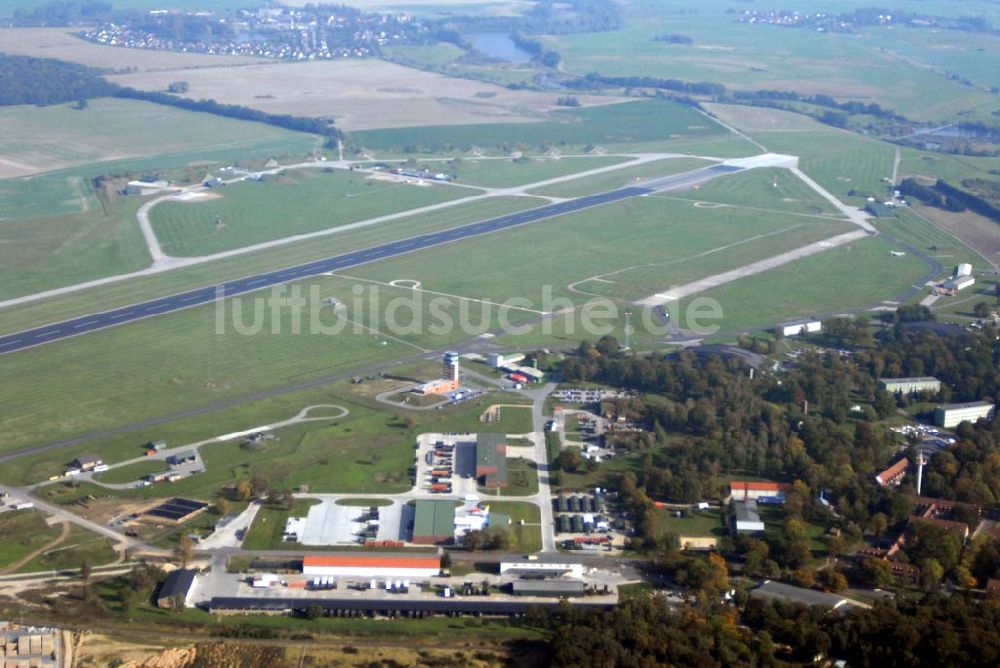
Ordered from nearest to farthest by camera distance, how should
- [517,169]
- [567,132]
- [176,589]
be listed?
1. [176,589]
2. [517,169]
3. [567,132]

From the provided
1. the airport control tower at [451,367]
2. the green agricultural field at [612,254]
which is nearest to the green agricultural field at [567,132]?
the green agricultural field at [612,254]

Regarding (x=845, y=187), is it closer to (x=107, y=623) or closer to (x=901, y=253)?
(x=901, y=253)

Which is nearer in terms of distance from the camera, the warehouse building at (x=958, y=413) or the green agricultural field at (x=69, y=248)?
the warehouse building at (x=958, y=413)

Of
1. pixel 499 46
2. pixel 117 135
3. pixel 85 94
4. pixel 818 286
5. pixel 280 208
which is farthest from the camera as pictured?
pixel 499 46

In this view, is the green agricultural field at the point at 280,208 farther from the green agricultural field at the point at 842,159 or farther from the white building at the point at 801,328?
the white building at the point at 801,328

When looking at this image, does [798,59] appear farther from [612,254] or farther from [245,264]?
[245,264]

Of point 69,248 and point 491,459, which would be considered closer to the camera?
point 491,459

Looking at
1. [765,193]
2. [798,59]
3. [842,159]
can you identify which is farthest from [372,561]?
[798,59]

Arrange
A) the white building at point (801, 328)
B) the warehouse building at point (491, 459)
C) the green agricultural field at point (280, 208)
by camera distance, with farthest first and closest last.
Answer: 1. the green agricultural field at point (280, 208)
2. the white building at point (801, 328)
3. the warehouse building at point (491, 459)

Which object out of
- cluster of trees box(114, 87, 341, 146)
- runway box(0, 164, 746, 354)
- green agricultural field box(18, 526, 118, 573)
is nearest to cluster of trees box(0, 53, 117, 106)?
cluster of trees box(114, 87, 341, 146)
